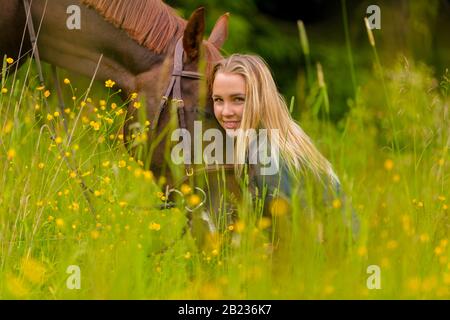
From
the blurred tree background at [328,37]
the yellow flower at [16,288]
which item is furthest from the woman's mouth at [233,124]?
the blurred tree background at [328,37]

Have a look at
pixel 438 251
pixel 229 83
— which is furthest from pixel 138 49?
pixel 438 251

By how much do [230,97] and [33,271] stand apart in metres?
1.04

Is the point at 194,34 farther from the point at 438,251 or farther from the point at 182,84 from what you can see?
the point at 438,251

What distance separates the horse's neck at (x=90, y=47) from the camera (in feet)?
13.5

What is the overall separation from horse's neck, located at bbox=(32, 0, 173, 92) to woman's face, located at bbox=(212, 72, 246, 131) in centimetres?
49

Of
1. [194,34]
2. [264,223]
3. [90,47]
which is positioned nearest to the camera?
[264,223]

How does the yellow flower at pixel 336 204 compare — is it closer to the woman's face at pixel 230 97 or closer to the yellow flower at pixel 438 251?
the yellow flower at pixel 438 251

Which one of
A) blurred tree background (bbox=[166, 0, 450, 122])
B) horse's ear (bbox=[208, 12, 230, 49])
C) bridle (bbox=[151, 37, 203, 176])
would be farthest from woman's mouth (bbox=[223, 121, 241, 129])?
blurred tree background (bbox=[166, 0, 450, 122])

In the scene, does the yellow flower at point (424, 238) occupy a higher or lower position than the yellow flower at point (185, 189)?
lower

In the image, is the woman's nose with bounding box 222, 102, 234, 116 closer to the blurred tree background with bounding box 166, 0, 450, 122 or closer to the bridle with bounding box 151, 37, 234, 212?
the bridle with bounding box 151, 37, 234, 212

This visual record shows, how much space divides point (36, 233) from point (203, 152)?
761mm

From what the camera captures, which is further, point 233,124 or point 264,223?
point 233,124

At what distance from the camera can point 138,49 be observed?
4105 mm

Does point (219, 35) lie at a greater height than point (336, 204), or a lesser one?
greater
